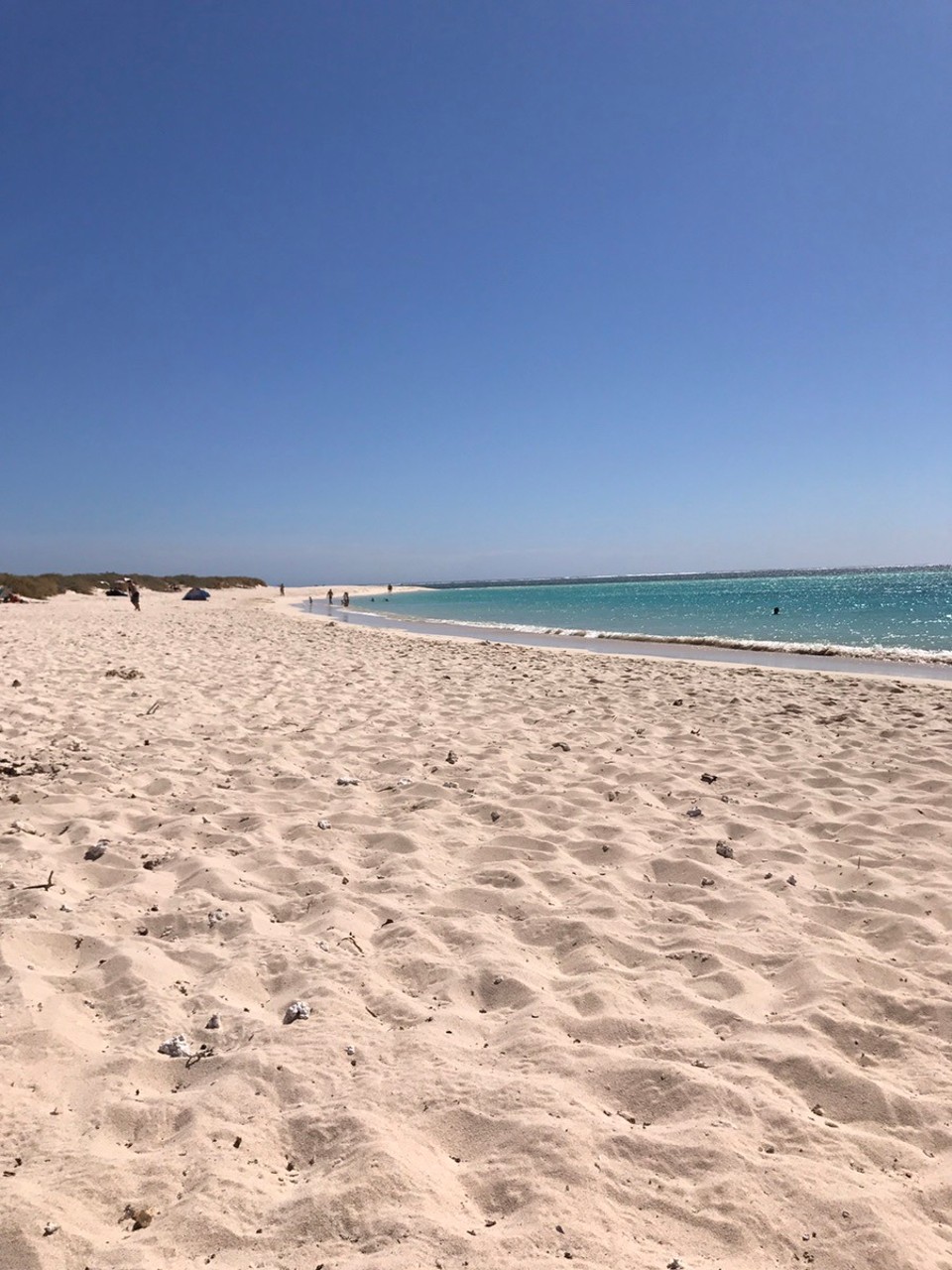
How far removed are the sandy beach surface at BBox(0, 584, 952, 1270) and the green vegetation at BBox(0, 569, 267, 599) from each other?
3910 centimetres

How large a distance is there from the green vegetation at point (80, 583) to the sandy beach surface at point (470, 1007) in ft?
128

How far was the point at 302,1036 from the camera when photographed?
9.42 ft

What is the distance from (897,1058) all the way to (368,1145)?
2.07m

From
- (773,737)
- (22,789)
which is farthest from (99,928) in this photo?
(773,737)

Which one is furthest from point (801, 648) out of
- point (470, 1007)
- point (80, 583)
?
point (80, 583)

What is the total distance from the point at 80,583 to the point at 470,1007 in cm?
5654

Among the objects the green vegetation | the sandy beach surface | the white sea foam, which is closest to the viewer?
the sandy beach surface

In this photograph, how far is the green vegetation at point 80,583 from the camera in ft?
131

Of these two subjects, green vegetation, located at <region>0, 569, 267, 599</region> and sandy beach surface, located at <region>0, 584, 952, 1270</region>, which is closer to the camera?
sandy beach surface, located at <region>0, 584, 952, 1270</region>

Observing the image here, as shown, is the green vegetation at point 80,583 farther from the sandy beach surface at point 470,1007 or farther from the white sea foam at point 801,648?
the sandy beach surface at point 470,1007

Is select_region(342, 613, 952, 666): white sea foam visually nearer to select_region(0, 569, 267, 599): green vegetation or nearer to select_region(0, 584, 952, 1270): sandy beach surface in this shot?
select_region(0, 584, 952, 1270): sandy beach surface

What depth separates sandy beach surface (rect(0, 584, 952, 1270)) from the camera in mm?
2078

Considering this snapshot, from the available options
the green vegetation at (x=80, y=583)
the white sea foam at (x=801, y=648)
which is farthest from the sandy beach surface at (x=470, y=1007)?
the green vegetation at (x=80, y=583)

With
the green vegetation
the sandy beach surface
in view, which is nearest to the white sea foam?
the sandy beach surface
